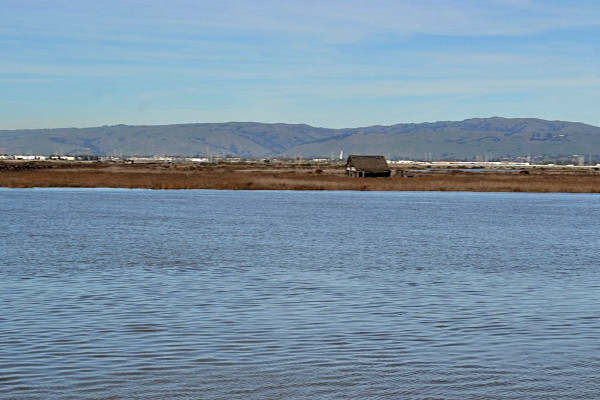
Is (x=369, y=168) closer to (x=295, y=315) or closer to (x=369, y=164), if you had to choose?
(x=369, y=164)

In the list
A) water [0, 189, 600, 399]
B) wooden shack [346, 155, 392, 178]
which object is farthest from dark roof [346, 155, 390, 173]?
water [0, 189, 600, 399]

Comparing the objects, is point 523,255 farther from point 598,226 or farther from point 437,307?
point 598,226

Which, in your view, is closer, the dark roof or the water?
the water

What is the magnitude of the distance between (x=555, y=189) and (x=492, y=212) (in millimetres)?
38165

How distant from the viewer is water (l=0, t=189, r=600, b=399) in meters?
13.0

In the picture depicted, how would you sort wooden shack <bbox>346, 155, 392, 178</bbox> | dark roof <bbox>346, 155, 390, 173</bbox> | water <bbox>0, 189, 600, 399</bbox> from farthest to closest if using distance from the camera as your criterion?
dark roof <bbox>346, 155, 390, 173</bbox> < wooden shack <bbox>346, 155, 392, 178</bbox> < water <bbox>0, 189, 600, 399</bbox>

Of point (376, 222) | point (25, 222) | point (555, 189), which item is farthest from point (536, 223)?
point (555, 189)

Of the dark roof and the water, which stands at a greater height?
the dark roof

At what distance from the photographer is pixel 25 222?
44.2 m

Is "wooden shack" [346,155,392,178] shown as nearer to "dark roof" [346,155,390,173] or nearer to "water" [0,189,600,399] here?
"dark roof" [346,155,390,173]

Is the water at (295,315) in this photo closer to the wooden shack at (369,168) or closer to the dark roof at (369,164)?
the wooden shack at (369,168)

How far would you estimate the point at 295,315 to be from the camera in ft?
60.3

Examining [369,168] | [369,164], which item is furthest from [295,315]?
[369,164]

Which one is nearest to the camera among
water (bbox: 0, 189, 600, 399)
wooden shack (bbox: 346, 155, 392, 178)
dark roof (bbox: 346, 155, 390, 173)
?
water (bbox: 0, 189, 600, 399)
